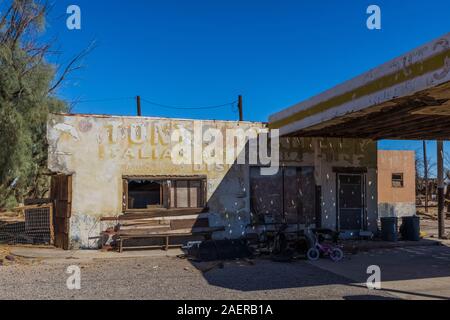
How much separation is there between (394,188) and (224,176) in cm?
1641

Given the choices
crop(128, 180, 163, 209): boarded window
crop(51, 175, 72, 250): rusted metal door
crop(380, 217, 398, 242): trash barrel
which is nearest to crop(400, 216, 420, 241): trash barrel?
crop(380, 217, 398, 242): trash barrel

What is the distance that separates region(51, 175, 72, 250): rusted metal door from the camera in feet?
42.1

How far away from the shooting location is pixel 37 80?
13312 millimetres

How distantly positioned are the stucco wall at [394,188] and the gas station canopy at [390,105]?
1244 cm

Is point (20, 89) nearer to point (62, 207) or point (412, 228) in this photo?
point (62, 207)

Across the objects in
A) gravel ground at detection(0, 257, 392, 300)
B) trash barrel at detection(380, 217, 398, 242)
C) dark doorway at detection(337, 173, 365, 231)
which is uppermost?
dark doorway at detection(337, 173, 365, 231)

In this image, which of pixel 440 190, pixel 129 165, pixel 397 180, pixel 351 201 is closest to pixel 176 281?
pixel 129 165

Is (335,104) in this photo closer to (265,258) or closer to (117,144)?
(265,258)

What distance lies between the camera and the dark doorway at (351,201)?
51.1 ft

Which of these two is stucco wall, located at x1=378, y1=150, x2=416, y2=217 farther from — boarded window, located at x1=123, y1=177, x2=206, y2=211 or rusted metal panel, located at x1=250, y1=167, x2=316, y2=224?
boarded window, located at x1=123, y1=177, x2=206, y2=211

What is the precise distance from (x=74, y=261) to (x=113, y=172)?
9.82 ft

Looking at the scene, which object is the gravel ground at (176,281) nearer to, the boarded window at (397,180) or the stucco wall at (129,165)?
the stucco wall at (129,165)

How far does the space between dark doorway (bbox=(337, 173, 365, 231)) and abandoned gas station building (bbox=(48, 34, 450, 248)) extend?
4 cm
